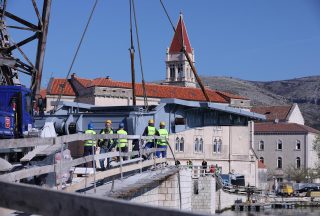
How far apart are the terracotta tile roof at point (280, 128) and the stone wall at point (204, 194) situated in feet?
250

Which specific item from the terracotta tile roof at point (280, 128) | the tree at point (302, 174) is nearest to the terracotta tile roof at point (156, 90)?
the terracotta tile roof at point (280, 128)

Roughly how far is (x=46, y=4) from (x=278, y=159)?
9232cm

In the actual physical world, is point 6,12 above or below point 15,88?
above

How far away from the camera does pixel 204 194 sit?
3916 cm

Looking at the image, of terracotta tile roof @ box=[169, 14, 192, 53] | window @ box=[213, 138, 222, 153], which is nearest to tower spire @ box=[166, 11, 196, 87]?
terracotta tile roof @ box=[169, 14, 192, 53]

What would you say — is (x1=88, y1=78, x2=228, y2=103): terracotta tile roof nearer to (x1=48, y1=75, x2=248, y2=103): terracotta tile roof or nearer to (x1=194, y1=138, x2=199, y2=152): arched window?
(x1=48, y1=75, x2=248, y2=103): terracotta tile roof

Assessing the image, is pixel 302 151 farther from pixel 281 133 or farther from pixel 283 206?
pixel 283 206

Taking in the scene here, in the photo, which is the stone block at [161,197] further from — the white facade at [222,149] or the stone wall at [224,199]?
the white facade at [222,149]

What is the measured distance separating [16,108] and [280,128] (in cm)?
9861

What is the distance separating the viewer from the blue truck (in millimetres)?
20922

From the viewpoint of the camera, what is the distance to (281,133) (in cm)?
11588

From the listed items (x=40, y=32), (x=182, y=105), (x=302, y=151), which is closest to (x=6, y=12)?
(x=40, y=32)

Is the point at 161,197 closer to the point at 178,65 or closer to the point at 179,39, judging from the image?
the point at 179,39

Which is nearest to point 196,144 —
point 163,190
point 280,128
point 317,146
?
point 317,146
